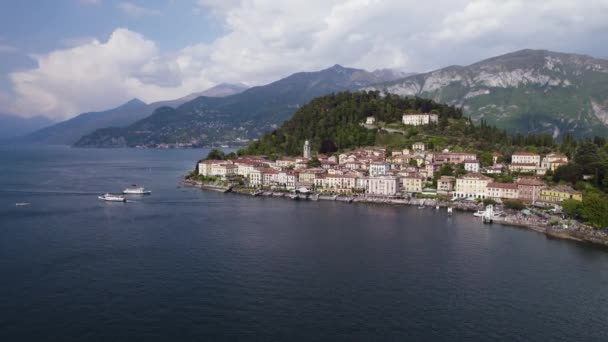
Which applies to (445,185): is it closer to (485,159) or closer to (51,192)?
(485,159)

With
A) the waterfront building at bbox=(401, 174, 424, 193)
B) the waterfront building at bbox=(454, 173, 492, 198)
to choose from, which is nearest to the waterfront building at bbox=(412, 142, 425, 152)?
the waterfront building at bbox=(401, 174, 424, 193)

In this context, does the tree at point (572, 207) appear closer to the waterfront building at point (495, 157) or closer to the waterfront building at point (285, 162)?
the waterfront building at point (495, 157)

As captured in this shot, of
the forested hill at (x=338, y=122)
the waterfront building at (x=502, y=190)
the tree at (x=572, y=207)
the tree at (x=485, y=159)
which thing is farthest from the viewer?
the forested hill at (x=338, y=122)

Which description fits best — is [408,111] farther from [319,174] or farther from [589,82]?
[589,82]

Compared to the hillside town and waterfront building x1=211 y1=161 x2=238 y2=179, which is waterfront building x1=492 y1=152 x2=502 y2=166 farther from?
waterfront building x1=211 y1=161 x2=238 y2=179

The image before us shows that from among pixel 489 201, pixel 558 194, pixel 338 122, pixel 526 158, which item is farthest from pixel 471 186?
pixel 338 122

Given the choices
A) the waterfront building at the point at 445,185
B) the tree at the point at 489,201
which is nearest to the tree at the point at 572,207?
the tree at the point at 489,201

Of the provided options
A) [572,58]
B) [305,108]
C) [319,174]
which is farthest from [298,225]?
[572,58]
